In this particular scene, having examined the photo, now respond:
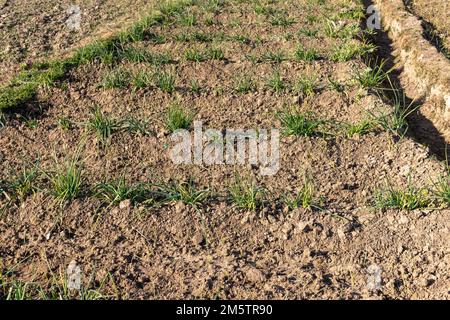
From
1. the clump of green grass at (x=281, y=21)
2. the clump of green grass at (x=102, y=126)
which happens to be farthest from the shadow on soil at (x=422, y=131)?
the clump of green grass at (x=102, y=126)

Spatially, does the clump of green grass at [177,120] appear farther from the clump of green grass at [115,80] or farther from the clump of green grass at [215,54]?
the clump of green grass at [215,54]

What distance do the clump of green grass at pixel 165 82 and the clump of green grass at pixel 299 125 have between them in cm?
131

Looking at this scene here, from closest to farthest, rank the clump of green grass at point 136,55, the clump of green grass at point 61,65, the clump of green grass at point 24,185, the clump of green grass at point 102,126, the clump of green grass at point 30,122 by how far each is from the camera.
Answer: the clump of green grass at point 24,185 → the clump of green grass at point 102,126 → the clump of green grass at point 30,122 → the clump of green grass at point 61,65 → the clump of green grass at point 136,55

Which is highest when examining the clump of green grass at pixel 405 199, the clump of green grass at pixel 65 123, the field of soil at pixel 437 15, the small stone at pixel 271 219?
the clump of green grass at pixel 65 123

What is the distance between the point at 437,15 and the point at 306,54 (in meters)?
3.00

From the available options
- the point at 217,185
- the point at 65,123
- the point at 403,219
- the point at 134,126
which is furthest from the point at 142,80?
the point at 403,219

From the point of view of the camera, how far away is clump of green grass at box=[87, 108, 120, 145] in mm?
4254

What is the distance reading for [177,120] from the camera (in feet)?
14.5

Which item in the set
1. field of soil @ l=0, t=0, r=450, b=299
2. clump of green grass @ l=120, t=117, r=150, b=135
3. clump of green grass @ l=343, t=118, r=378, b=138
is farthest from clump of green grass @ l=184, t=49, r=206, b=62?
clump of green grass @ l=343, t=118, r=378, b=138

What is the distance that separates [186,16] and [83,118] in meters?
2.77

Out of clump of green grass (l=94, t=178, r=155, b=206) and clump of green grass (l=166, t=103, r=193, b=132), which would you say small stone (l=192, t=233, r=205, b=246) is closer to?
clump of green grass (l=94, t=178, r=155, b=206)

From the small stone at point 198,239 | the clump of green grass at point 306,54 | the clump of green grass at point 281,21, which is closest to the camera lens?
the small stone at point 198,239

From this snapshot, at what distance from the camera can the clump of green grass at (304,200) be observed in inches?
140

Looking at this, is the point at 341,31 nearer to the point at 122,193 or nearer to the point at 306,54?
the point at 306,54
